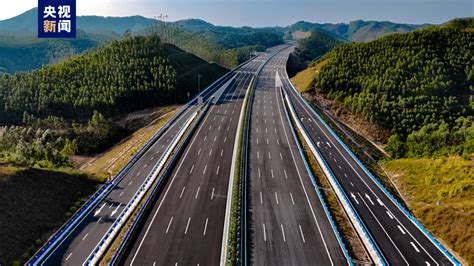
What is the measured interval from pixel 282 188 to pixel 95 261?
90.9ft

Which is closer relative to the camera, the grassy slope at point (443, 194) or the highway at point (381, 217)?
the highway at point (381, 217)

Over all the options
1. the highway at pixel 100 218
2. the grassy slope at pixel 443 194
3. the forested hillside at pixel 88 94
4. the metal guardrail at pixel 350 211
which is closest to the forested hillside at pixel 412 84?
the grassy slope at pixel 443 194

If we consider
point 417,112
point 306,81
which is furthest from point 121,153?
point 417,112

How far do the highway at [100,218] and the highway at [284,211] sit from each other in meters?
18.1

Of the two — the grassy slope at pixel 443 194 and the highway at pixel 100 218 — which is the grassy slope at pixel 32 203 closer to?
the highway at pixel 100 218

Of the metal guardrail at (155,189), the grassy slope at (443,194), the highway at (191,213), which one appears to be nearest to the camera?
the metal guardrail at (155,189)

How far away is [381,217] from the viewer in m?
41.1

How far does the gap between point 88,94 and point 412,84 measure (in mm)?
108086

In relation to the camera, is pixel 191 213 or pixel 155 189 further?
pixel 155 189

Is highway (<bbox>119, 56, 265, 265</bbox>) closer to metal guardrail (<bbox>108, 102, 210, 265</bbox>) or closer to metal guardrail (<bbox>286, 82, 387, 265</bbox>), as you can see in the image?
metal guardrail (<bbox>108, 102, 210, 265</bbox>)

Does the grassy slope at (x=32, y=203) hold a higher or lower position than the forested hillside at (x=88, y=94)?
lower

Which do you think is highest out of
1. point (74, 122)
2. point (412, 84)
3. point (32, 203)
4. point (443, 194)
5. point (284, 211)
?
point (412, 84)

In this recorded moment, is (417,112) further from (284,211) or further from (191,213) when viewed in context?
(191,213)

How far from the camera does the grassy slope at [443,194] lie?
37188 millimetres
